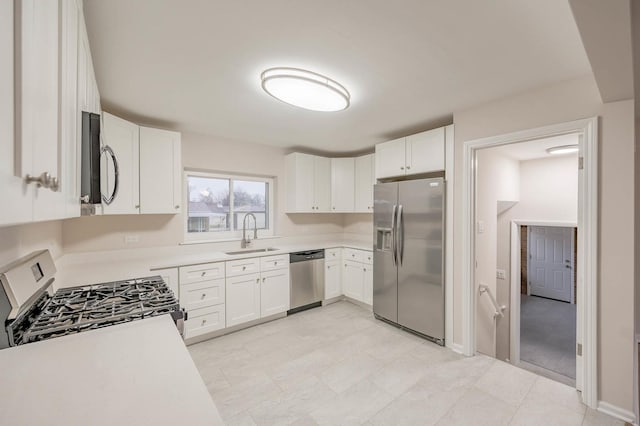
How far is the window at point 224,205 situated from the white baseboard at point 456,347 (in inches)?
109

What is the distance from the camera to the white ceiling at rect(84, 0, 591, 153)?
53.7 inches

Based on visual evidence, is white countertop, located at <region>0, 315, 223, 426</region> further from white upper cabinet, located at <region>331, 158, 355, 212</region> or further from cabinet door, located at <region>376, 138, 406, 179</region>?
white upper cabinet, located at <region>331, 158, 355, 212</region>

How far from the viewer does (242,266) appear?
10.6 ft

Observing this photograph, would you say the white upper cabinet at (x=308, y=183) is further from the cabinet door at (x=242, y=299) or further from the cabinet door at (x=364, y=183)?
the cabinet door at (x=242, y=299)

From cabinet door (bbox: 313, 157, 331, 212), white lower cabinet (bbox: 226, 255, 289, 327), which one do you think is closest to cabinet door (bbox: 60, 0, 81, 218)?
white lower cabinet (bbox: 226, 255, 289, 327)

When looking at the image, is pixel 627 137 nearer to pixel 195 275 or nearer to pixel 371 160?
pixel 371 160

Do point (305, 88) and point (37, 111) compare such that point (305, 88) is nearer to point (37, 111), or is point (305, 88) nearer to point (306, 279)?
point (37, 111)

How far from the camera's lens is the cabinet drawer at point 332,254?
13.3ft

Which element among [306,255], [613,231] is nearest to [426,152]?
[613,231]

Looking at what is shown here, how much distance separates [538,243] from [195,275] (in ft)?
21.9

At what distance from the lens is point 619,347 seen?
73.2 inches

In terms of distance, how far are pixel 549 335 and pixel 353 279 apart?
3290 millimetres

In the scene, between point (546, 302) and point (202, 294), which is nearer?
point (202, 294)

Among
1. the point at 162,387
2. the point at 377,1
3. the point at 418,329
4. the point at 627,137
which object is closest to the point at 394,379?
the point at 418,329
